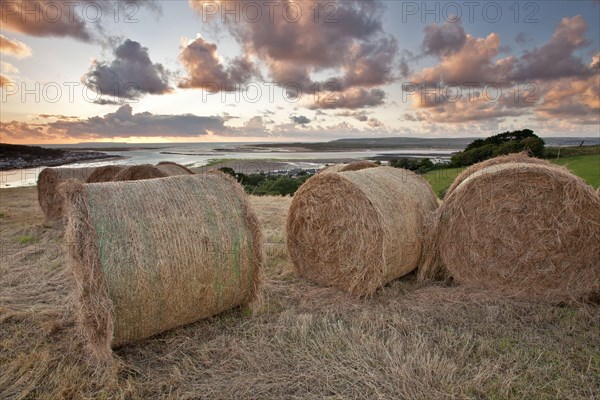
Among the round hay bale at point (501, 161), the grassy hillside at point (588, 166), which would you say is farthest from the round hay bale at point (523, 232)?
the grassy hillside at point (588, 166)

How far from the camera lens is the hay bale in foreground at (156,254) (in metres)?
4.17

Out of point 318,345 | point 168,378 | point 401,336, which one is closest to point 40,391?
point 168,378

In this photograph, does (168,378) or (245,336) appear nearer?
(168,378)

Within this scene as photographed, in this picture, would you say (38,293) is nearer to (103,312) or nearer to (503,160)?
(103,312)

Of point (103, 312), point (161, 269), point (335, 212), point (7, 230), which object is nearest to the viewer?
point (103, 312)

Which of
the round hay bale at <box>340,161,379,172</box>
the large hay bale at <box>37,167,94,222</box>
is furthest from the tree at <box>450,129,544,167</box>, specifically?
the large hay bale at <box>37,167,94,222</box>

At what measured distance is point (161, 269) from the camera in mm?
4410

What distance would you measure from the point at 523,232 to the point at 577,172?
679 centimetres

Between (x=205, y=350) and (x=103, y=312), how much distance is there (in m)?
1.08

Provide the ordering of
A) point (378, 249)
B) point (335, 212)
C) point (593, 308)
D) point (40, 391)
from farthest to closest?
point (335, 212), point (378, 249), point (593, 308), point (40, 391)

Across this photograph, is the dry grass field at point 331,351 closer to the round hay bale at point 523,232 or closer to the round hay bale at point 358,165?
the round hay bale at point 523,232

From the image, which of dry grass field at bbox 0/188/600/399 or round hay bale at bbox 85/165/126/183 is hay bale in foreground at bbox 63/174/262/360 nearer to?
dry grass field at bbox 0/188/600/399

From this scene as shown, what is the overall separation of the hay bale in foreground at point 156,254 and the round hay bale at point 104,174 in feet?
20.0

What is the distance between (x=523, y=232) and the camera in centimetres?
604
